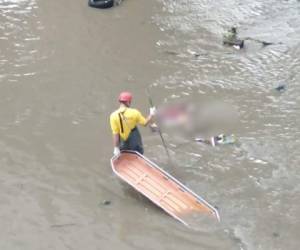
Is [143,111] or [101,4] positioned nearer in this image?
[143,111]

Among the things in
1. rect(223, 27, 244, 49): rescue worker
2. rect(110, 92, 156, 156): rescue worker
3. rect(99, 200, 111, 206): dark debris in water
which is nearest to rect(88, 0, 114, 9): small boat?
rect(223, 27, 244, 49): rescue worker

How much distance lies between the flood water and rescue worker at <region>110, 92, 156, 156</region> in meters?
0.80

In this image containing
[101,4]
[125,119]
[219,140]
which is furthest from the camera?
[101,4]

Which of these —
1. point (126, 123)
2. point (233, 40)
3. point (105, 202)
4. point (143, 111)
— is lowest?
point (105, 202)

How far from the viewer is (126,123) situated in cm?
1172

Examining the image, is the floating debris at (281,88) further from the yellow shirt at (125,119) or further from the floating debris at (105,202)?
the floating debris at (105,202)

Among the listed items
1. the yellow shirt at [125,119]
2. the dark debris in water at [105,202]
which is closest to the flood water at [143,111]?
the dark debris in water at [105,202]

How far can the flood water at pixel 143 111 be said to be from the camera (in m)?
11.0

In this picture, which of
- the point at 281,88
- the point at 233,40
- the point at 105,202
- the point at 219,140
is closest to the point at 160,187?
the point at 105,202

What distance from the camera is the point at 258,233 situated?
10.8 metres

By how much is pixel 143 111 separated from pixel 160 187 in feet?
10.9

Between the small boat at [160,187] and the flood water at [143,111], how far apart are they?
0.24 m

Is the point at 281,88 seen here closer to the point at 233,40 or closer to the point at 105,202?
the point at 233,40

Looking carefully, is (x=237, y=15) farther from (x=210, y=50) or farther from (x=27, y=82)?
(x=27, y=82)
